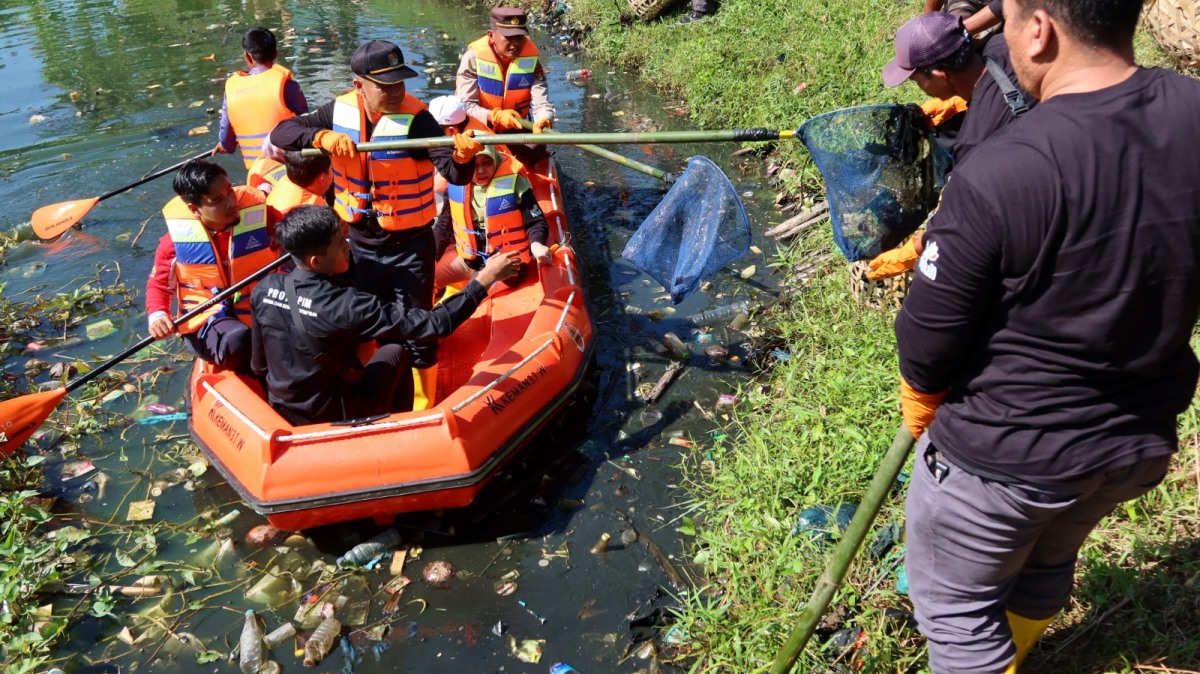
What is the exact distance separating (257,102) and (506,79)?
1.96 meters

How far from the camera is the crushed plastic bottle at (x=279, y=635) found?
12.9ft

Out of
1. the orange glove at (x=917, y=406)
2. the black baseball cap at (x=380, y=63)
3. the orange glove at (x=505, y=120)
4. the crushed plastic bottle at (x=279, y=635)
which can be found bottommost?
the crushed plastic bottle at (x=279, y=635)

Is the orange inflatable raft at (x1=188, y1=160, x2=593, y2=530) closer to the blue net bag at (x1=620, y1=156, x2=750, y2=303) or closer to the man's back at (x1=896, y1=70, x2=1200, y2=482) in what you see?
the blue net bag at (x1=620, y1=156, x2=750, y2=303)

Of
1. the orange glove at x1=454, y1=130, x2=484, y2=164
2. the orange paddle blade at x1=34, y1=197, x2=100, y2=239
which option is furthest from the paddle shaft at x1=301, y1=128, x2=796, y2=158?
the orange paddle blade at x1=34, y1=197, x2=100, y2=239

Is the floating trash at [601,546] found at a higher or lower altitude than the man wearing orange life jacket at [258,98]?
lower

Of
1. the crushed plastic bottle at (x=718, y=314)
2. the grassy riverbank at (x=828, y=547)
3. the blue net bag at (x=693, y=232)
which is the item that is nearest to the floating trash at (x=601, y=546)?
the grassy riverbank at (x=828, y=547)

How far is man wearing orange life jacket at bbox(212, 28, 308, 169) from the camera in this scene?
6.51m

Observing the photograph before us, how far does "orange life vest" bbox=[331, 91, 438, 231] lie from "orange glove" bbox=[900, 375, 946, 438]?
364 cm

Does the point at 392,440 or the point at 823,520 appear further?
the point at 392,440

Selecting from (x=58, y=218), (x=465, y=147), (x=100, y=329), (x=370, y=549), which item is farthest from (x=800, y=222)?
(x=58, y=218)

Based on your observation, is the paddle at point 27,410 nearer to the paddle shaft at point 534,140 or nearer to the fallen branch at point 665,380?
the paddle shaft at point 534,140

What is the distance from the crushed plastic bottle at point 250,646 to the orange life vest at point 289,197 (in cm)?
289

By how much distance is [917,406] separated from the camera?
84.9 inches

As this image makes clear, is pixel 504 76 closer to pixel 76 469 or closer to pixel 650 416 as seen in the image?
pixel 650 416
